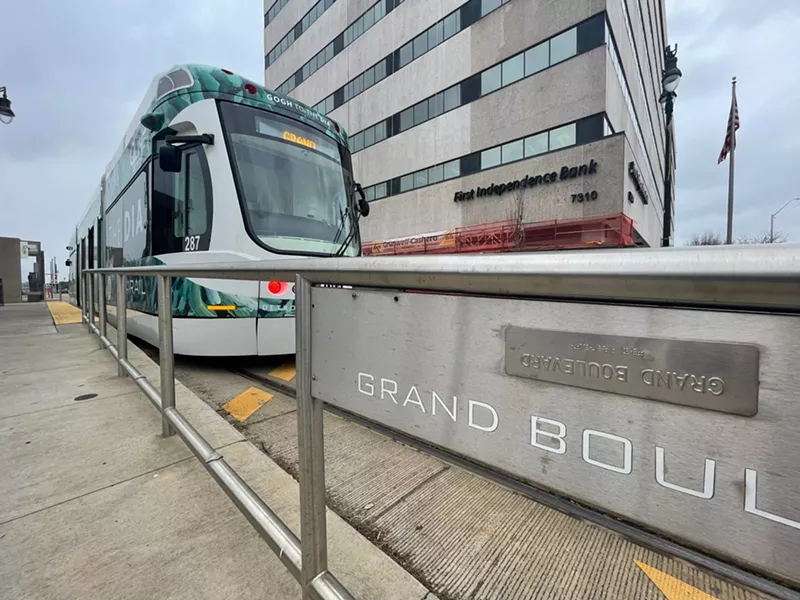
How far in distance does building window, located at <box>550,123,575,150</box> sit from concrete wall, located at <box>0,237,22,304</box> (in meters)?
24.6

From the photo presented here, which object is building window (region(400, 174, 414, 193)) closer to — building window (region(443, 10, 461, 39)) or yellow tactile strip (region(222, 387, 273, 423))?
building window (region(443, 10, 461, 39))

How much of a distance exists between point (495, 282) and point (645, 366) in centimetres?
30

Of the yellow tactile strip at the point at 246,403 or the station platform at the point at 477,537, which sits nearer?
Result: the station platform at the point at 477,537

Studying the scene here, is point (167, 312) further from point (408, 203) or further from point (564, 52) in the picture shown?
point (408, 203)

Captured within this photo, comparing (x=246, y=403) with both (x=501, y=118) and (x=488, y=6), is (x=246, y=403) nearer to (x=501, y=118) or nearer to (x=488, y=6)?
(x=501, y=118)

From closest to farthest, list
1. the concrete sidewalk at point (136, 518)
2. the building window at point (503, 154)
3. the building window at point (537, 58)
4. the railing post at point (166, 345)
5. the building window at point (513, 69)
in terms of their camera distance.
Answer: the concrete sidewalk at point (136, 518) < the railing post at point (166, 345) < the building window at point (503, 154) < the building window at point (537, 58) < the building window at point (513, 69)

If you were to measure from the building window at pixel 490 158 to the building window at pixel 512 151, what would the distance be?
0.38 metres

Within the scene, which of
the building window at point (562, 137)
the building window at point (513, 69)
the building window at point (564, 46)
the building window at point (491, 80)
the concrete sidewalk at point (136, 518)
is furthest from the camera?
the building window at point (491, 80)

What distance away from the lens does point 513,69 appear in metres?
18.3

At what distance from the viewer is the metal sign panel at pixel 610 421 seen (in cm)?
54

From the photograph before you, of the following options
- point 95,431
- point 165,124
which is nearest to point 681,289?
point 95,431

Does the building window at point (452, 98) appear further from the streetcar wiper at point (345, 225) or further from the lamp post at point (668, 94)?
the streetcar wiper at point (345, 225)

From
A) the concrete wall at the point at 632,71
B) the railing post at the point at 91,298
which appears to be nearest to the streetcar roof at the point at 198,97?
the railing post at the point at 91,298

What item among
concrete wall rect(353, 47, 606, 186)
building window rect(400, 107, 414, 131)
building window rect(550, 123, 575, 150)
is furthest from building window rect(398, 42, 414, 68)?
building window rect(550, 123, 575, 150)
